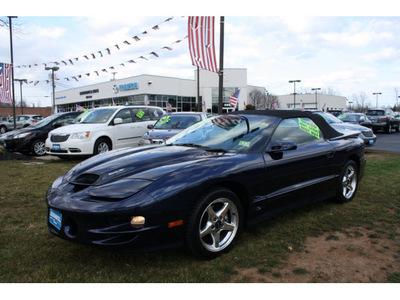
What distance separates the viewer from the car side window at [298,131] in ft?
12.3

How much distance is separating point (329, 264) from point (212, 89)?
152 ft

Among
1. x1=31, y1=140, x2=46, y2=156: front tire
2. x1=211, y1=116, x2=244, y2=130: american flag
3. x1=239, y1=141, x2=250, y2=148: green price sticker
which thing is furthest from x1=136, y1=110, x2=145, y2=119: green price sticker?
x1=239, y1=141, x2=250, y2=148: green price sticker

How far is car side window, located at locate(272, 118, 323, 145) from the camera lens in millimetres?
3748

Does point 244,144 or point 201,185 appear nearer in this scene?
point 201,185

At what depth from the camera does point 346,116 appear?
18188 millimetres

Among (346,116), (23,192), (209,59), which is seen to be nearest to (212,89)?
(346,116)

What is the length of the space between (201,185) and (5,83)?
1694 centimetres

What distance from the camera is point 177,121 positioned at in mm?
9164

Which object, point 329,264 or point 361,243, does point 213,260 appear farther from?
point 361,243

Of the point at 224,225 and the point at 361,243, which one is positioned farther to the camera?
the point at 361,243

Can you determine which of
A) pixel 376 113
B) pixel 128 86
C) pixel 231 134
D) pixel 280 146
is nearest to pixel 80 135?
pixel 231 134

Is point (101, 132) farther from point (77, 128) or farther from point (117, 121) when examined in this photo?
point (77, 128)

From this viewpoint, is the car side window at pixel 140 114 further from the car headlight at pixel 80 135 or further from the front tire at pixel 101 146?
the car headlight at pixel 80 135

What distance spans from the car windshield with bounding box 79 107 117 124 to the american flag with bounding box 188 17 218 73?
122 inches
